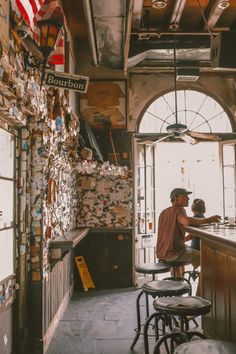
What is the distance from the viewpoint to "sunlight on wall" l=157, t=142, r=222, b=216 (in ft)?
41.8

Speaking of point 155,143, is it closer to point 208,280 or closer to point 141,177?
point 141,177

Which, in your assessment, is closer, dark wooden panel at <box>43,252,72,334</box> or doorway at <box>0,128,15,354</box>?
doorway at <box>0,128,15,354</box>

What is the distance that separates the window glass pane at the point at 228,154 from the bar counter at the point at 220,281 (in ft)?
10.5

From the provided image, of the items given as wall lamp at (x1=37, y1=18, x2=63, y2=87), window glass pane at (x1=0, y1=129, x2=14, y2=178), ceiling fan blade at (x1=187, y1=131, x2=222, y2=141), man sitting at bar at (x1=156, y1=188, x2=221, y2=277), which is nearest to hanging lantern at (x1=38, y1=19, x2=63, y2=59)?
wall lamp at (x1=37, y1=18, x2=63, y2=87)

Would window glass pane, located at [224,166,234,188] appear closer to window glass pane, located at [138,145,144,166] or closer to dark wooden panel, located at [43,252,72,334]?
window glass pane, located at [138,145,144,166]

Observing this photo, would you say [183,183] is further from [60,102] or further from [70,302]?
[60,102]

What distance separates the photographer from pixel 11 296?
353cm

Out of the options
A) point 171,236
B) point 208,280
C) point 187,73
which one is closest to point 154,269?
point 208,280

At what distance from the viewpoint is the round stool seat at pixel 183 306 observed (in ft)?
8.90

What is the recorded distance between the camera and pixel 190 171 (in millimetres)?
13922

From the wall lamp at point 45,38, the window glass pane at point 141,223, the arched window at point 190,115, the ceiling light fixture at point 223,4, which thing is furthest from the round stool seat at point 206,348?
the arched window at point 190,115

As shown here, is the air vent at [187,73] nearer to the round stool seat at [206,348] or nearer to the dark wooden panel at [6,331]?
the dark wooden panel at [6,331]

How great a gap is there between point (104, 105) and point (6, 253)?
433 centimetres

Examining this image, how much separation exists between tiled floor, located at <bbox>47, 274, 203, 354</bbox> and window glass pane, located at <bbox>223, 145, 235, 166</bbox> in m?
2.80
